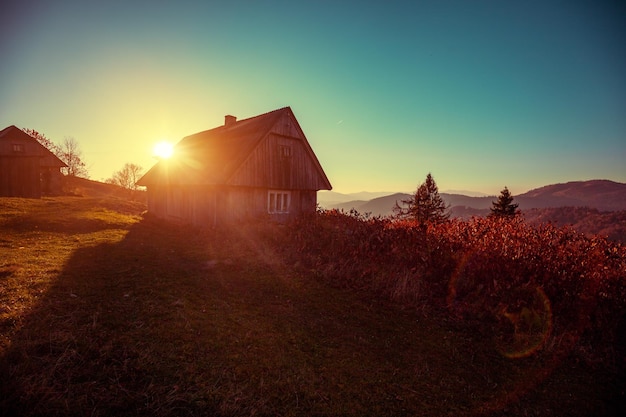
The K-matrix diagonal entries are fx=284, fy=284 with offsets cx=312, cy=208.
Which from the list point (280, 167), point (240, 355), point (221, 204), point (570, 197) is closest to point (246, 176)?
point (221, 204)

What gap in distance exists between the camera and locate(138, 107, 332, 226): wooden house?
54.2 ft

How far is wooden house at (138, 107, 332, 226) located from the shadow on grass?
906 centimetres

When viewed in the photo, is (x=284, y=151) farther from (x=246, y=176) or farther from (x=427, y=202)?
(x=427, y=202)

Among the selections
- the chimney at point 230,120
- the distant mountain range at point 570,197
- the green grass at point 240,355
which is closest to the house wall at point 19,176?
the chimney at point 230,120

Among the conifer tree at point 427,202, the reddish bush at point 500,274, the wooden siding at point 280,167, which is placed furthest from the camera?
the conifer tree at point 427,202

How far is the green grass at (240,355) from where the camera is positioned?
142 inches

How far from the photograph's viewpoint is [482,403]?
4145 millimetres

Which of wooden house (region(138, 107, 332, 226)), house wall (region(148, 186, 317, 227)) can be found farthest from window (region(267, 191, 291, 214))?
house wall (region(148, 186, 317, 227))

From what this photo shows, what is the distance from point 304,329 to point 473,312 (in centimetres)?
419

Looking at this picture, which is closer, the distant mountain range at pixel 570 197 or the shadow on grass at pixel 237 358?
the shadow on grass at pixel 237 358

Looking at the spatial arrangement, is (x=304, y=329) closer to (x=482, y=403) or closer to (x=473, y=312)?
(x=482, y=403)

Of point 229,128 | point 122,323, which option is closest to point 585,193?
point 229,128

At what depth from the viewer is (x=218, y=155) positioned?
727 inches

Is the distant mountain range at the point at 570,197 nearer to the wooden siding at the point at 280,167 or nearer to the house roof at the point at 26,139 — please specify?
the house roof at the point at 26,139
